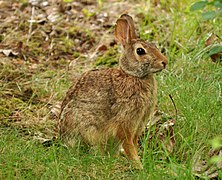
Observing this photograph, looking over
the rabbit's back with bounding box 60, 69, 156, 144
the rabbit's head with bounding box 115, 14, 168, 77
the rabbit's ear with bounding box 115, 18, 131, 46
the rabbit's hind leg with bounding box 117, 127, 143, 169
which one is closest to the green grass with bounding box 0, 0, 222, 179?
the rabbit's hind leg with bounding box 117, 127, 143, 169

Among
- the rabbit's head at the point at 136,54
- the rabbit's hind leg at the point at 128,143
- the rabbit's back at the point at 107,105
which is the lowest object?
the rabbit's hind leg at the point at 128,143

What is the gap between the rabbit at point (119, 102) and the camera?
4738 mm

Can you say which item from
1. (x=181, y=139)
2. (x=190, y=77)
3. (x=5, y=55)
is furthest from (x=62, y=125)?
(x=5, y=55)

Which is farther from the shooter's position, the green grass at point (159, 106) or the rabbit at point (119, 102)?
the rabbit at point (119, 102)

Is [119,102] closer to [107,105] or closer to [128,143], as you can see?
[107,105]

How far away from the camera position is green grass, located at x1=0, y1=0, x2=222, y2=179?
425 centimetres

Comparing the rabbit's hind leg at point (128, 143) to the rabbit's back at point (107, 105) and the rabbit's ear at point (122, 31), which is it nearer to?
the rabbit's back at point (107, 105)

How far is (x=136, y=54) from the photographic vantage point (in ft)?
15.7

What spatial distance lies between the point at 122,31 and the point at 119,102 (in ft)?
2.11

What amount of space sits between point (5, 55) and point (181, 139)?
10.5 ft

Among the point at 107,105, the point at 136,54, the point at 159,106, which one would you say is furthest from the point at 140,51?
the point at 159,106

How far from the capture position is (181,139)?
4797mm

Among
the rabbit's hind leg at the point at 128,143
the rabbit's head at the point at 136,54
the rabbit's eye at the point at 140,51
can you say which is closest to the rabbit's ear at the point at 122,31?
the rabbit's head at the point at 136,54

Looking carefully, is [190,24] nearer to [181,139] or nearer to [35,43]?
[35,43]
